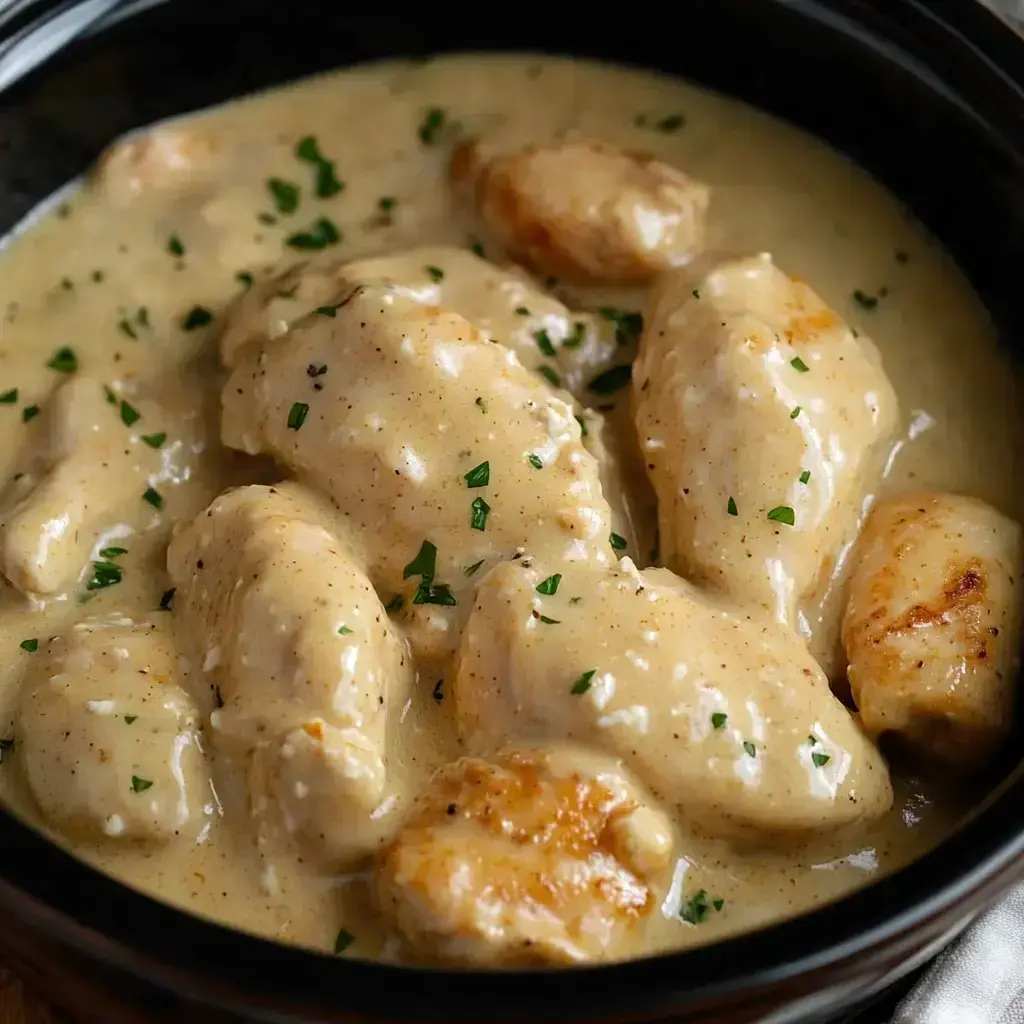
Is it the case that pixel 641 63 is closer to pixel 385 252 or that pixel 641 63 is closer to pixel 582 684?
pixel 385 252

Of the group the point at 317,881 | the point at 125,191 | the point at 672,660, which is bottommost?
the point at 317,881

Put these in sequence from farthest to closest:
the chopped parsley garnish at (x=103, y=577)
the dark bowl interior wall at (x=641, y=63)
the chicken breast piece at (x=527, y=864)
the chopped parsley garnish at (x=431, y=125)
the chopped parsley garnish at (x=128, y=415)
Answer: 1. the chopped parsley garnish at (x=431, y=125)
2. the chopped parsley garnish at (x=128, y=415)
3. the chopped parsley garnish at (x=103, y=577)
4. the chicken breast piece at (x=527, y=864)
5. the dark bowl interior wall at (x=641, y=63)

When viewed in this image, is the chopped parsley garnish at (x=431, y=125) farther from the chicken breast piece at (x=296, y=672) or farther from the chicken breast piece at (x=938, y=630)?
the chicken breast piece at (x=938, y=630)

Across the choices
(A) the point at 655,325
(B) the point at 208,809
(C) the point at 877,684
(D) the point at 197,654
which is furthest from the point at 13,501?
(C) the point at 877,684

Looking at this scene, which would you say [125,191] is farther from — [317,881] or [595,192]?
[317,881]

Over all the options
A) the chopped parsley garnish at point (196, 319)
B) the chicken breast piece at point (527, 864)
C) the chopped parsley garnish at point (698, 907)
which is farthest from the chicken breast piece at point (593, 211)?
the chopped parsley garnish at point (698, 907)

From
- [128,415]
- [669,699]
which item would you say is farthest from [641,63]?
[669,699]
